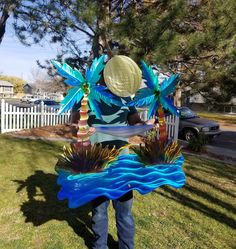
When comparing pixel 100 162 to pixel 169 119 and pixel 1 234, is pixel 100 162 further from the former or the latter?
pixel 169 119

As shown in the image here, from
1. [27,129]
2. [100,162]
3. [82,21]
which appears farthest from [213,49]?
[27,129]

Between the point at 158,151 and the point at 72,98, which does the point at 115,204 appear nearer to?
Result: the point at 158,151

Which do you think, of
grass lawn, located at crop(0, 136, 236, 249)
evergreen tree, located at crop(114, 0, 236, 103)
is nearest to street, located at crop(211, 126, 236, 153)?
evergreen tree, located at crop(114, 0, 236, 103)

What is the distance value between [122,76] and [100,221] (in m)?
1.34

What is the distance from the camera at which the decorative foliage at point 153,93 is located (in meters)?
3.07

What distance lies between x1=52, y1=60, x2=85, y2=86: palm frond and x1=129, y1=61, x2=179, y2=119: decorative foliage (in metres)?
0.53

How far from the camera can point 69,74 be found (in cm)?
303

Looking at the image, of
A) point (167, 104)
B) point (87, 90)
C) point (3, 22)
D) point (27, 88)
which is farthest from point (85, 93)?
point (27, 88)

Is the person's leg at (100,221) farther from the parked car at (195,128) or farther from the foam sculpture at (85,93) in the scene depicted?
the parked car at (195,128)

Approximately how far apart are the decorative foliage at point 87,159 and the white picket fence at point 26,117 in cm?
1056

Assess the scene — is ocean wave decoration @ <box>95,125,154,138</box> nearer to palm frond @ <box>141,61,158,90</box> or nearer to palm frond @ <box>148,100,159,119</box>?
palm frond @ <box>148,100,159,119</box>

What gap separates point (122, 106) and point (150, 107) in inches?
10.1

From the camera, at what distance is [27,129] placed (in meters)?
13.3

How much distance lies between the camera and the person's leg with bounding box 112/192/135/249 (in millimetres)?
3199
